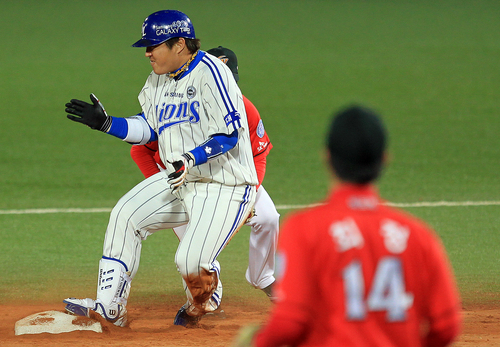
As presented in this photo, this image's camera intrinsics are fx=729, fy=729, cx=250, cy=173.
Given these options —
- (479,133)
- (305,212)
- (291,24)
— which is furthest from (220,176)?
(291,24)

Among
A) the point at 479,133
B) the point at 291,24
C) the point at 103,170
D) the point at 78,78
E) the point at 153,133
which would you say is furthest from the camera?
the point at 291,24

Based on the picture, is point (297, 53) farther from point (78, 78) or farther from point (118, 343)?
point (118, 343)

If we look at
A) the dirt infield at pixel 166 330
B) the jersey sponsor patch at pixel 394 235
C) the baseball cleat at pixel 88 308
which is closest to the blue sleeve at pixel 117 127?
the baseball cleat at pixel 88 308

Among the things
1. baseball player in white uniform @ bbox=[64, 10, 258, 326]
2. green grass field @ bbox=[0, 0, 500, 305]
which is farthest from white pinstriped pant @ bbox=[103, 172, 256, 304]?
green grass field @ bbox=[0, 0, 500, 305]

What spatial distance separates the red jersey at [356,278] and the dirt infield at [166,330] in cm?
242

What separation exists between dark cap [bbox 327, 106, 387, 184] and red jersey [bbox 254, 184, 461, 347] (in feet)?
0.16

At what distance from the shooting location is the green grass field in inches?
259

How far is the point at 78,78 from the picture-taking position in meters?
16.0

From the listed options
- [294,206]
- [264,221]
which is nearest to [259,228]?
[264,221]

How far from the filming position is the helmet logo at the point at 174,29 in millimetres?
4340

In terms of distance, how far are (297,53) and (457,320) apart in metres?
16.5

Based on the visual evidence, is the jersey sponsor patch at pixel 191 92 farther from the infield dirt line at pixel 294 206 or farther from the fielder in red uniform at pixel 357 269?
the infield dirt line at pixel 294 206

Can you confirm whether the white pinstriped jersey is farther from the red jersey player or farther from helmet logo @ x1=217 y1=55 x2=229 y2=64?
helmet logo @ x1=217 y1=55 x2=229 y2=64

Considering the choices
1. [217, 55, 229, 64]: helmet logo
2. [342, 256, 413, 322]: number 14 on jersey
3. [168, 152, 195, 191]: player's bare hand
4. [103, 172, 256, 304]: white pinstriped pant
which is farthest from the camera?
[217, 55, 229, 64]: helmet logo
